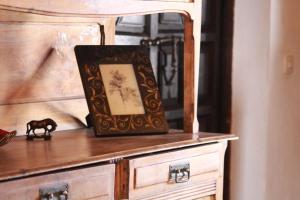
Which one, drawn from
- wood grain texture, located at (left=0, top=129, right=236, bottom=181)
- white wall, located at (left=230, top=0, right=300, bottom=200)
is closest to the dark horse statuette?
wood grain texture, located at (left=0, top=129, right=236, bottom=181)

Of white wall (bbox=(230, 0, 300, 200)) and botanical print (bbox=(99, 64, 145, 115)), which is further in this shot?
white wall (bbox=(230, 0, 300, 200))

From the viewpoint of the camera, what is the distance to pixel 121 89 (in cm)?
170

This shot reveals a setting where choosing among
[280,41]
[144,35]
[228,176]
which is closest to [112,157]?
[144,35]

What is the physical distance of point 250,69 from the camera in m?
2.47

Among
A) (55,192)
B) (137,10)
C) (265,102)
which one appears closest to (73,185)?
(55,192)

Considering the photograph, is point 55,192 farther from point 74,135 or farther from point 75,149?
point 74,135

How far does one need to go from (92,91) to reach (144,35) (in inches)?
22.5

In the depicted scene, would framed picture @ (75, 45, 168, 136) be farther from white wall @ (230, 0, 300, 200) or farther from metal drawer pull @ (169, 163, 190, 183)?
white wall @ (230, 0, 300, 200)

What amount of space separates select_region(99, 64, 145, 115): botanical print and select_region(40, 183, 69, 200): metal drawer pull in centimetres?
40

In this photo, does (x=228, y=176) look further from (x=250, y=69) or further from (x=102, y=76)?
(x=102, y=76)

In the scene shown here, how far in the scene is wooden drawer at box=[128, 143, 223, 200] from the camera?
1.48 meters

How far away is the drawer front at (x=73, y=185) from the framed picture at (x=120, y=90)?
0.24m

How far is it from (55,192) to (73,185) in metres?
0.05

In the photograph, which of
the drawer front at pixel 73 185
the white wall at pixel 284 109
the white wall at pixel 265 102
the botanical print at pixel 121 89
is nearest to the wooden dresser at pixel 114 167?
the drawer front at pixel 73 185
